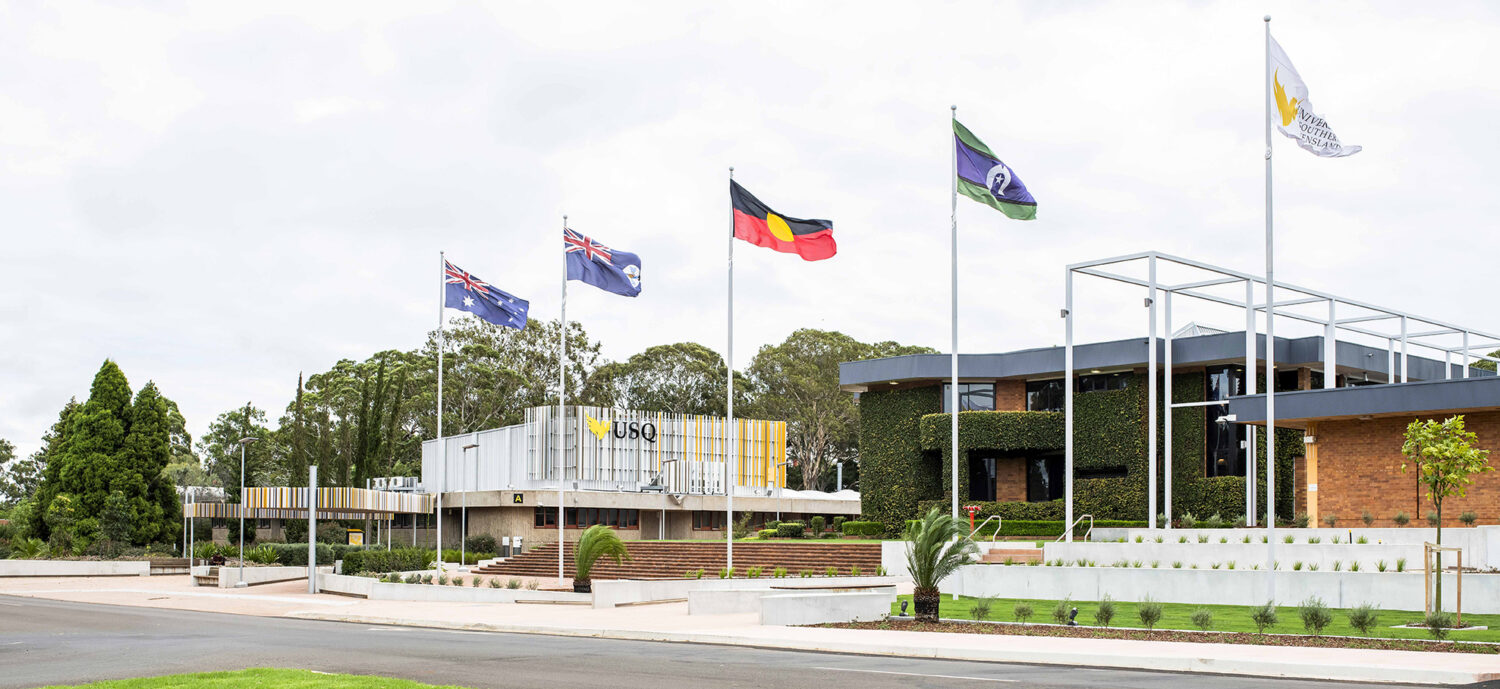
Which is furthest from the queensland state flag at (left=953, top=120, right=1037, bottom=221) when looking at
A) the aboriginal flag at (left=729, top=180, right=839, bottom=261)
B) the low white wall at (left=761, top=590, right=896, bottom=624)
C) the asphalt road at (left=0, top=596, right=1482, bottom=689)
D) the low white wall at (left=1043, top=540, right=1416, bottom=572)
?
the asphalt road at (left=0, top=596, right=1482, bottom=689)

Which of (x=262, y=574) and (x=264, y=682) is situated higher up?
(x=264, y=682)

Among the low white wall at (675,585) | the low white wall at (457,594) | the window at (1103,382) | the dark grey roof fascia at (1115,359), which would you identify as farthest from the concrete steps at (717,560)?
the window at (1103,382)

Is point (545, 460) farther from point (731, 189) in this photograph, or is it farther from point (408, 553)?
point (731, 189)

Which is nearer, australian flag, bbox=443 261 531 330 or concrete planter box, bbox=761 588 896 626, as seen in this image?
concrete planter box, bbox=761 588 896 626

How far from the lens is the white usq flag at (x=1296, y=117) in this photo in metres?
23.3

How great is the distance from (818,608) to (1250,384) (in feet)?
64.3

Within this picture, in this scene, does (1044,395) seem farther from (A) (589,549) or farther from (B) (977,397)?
(A) (589,549)

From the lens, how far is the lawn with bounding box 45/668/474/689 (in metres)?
12.1

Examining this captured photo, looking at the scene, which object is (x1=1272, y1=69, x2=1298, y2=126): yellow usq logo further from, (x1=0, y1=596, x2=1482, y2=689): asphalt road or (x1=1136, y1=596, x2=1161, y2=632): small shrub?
(x1=0, y1=596, x2=1482, y2=689): asphalt road

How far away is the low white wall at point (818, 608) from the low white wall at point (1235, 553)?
9.12 metres

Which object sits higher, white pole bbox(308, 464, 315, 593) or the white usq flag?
the white usq flag

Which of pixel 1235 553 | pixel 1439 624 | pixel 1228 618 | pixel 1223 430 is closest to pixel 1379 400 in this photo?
pixel 1235 553

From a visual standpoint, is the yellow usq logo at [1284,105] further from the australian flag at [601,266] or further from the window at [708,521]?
the window at [708,521]

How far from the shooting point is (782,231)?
29.9m
